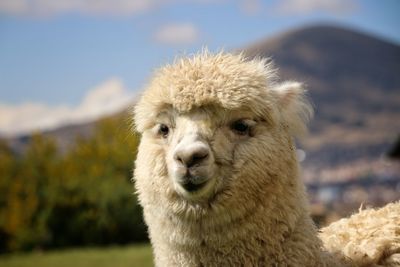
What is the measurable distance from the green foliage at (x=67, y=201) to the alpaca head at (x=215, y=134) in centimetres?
1977

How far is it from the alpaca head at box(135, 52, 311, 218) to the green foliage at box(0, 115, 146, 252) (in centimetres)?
1977

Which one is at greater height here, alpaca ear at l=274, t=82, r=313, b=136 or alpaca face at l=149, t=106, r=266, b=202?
alpaca ear at l=274, t=82, r=313, b=136

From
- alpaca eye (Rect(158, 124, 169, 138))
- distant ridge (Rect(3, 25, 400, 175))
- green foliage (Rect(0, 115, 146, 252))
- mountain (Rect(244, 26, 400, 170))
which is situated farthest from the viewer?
mountain (Rect(244, 26, 400, 170))

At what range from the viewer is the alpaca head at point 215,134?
11.2 ft

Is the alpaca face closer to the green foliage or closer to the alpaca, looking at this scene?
the alpaca

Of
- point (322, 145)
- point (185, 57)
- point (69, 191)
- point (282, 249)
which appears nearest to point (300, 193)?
point (282, 249)

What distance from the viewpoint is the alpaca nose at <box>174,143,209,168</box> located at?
10.7 ft

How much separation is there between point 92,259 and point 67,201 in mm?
8482

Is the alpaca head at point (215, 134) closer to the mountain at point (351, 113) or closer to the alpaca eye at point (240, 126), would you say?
the alpaca eye at point (240, 126)

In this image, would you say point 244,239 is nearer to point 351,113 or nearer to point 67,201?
point 67,201

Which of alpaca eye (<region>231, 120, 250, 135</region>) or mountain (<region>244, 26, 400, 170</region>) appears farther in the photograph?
mountain (<region>244, 26, 400, 170</region>)

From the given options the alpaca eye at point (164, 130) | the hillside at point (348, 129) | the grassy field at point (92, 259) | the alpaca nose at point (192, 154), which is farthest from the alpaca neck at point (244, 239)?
the hillside at point (348, 129)

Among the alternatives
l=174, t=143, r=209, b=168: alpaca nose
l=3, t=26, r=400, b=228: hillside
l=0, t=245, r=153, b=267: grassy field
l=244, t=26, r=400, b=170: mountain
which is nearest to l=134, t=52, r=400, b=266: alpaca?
l=174, t=143, r=209, b=168: alpaca nose

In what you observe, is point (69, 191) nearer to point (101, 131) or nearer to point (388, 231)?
point (101, 131)
